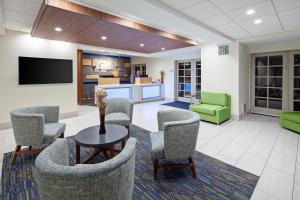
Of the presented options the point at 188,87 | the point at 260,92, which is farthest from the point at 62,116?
the point at 260,92

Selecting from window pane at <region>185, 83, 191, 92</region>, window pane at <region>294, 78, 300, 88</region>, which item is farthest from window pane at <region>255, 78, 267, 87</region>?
window pane at <region>185, 83, 191, 92</region>

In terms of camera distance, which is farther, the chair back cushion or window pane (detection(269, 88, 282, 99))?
window pane (detection(269, 88, 282, 99))

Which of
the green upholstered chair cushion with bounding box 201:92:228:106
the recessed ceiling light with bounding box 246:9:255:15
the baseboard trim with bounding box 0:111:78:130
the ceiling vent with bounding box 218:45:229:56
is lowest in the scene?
the baseboard trim with bounding box 0:111:78:130

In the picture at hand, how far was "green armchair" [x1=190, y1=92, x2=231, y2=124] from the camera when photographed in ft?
16.0

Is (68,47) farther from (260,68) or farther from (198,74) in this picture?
(260,68)

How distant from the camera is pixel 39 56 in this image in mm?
5145

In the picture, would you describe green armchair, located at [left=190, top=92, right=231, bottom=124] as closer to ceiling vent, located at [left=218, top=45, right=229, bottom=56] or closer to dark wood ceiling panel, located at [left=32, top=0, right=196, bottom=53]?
ceiling vent, located at [left=218, top=45, right=229, bottom=56]

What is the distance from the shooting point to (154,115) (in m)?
6.20

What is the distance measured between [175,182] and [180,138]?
61 cm

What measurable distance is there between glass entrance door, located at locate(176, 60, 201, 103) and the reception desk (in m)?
1.13

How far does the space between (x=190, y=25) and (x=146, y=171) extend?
3077 mm

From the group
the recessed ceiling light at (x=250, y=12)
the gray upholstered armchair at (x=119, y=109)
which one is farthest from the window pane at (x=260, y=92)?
the gray upholstered armchair at (x=119, y=109)

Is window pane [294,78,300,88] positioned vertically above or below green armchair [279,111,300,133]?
above

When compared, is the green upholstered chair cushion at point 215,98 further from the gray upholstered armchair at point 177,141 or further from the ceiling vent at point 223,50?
the gray upholstered armchair at point 177,141
